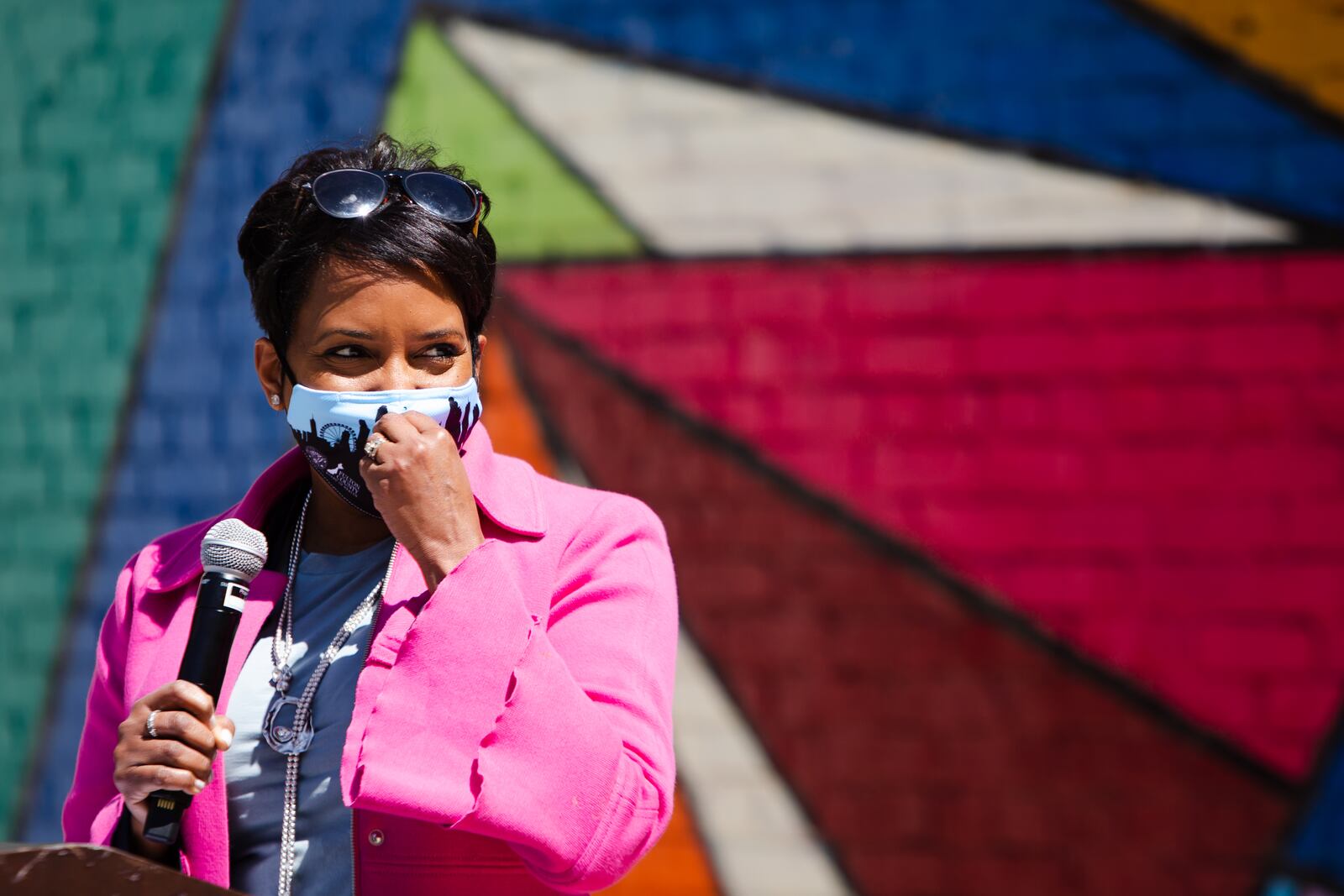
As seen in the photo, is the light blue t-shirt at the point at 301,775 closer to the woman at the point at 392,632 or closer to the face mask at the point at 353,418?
the woman at the point at 392,632

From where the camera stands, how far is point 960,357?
11.5 feet

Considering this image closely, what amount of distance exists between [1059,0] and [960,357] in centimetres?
89

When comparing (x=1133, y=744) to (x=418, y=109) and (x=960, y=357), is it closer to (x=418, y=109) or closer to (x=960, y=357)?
(x=960, y=357)

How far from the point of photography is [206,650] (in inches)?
56.1

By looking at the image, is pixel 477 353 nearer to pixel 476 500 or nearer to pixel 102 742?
pixel 476 500

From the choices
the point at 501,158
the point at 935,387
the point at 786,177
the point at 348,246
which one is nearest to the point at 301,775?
the point at 348,246

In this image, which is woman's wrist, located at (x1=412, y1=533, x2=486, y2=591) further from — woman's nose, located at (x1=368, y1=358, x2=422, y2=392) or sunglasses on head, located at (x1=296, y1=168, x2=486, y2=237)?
sunglasses on head, located at (x1=296, y1=168, x2=486, y2=237)

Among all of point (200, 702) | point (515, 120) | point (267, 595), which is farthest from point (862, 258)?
point (200, 702)

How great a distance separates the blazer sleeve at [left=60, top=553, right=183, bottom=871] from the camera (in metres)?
1.58

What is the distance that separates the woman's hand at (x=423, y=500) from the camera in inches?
56.1

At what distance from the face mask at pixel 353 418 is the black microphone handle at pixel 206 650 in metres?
0.17

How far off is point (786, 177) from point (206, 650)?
8.31 ft

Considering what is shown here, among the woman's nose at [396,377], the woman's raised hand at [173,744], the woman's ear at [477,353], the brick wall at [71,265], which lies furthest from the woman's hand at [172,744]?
the brick wall at [71,265]

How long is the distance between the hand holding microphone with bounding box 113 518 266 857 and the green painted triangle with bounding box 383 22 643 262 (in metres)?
2.48
